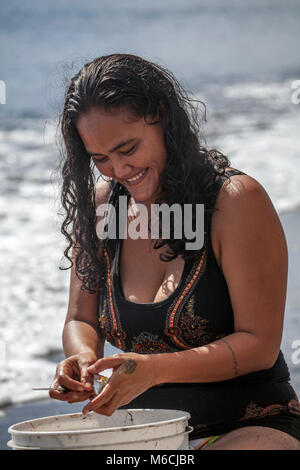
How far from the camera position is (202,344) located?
2.27m

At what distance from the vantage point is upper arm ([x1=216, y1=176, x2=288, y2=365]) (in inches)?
86.3

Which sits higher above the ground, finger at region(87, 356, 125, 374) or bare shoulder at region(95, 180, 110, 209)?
bare shoulder at region(95, 180, 110, 209)

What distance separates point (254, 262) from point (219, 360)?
0.92ft

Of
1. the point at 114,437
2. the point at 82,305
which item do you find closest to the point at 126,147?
the point at 82,305

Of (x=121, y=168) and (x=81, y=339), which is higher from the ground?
(x=121, y=168)

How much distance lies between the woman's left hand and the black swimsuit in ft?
1.02

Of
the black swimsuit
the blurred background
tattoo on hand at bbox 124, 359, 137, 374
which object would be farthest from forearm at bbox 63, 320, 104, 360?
tattoo on hand at bbox 124, 359, 137, 374

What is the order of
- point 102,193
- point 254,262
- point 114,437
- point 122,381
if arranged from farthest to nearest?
point 102,193 < point 254,262 < point 122,381 < point 114,437

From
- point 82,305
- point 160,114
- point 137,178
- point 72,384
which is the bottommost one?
point 72,384

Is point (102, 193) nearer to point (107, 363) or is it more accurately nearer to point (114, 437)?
point (107, 363)

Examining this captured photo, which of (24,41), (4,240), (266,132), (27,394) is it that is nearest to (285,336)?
(27,394)

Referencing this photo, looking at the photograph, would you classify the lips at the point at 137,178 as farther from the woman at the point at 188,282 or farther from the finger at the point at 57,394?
the finger at the point at 57,394

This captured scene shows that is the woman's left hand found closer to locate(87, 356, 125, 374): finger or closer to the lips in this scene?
locate(87, 356, 125, 374): finger

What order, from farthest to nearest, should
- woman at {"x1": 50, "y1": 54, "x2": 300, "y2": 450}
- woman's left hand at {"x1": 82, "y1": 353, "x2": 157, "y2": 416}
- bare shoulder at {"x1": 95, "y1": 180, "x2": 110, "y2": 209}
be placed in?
bare shoulder at {"x1": 95, "y1": 180, "x2": 110, "y2": 209}
woman at {"x1": 50, "y1": 54, "x2": 300, "y2": 450}
woman's left hand at {"x1": 82, "y1": 353, "x2": 157, "y2": 416}
